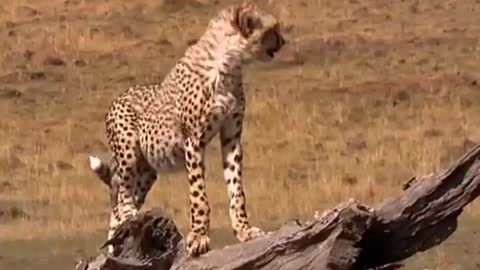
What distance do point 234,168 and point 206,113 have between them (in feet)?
0.96

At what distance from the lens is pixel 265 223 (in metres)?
12.3

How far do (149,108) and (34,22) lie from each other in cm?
1306

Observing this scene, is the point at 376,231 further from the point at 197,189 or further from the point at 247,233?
the point at 197,189

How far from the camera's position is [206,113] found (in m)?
9.03

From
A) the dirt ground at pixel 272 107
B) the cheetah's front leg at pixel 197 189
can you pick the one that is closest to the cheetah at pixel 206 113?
the cheetah's front leg at pixel 197 189

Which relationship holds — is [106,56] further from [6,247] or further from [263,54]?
[263,54]

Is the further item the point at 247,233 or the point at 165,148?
the point at 165,148

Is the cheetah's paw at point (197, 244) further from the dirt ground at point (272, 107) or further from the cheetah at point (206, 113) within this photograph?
the dirt ground at point (272, 107)

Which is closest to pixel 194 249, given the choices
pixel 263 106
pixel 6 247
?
pixel 6 247

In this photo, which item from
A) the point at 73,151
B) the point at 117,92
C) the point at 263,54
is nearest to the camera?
the point at 263,54

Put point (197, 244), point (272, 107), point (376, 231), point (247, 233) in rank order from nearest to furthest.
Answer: point (376, 231) → point (197, 244) → point (247, 233) → point (272, 107)

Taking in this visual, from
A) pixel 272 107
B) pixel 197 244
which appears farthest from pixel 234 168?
pixel 272 107

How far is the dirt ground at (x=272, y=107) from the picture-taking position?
1273 cm

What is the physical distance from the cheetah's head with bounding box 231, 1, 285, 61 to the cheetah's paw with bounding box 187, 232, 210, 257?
995 millimetres
